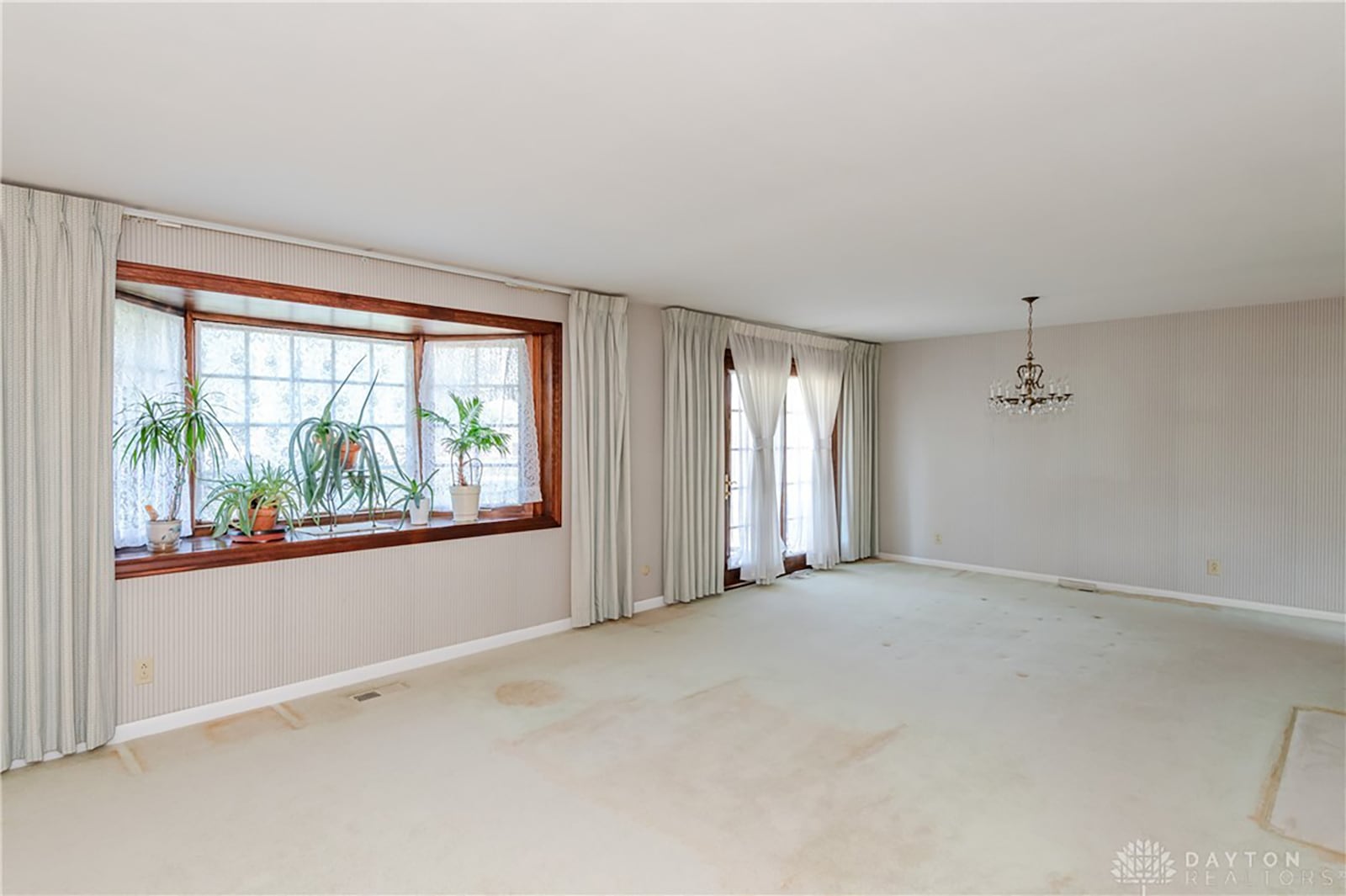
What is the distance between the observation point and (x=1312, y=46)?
1923 mm

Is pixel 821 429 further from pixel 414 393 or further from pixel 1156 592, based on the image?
pixel 414 393

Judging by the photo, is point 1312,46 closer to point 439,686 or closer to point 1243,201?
point 1243,201

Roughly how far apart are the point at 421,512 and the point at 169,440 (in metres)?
1.46

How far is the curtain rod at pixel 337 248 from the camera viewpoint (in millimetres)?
3367

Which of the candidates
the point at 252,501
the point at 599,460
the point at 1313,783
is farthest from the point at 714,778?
the point at 252,501

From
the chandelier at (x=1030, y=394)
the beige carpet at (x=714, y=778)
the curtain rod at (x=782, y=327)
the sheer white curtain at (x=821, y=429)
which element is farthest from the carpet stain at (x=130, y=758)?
the chandelier at (x=1030, y=394)

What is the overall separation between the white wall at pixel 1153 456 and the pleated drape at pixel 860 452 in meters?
0.34

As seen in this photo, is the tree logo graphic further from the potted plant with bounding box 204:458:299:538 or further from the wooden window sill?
the potted plant with bounding box 204:458:299:538

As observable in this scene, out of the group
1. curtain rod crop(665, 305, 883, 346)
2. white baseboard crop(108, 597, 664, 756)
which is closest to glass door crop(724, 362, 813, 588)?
curtain rod crop(665, 305, 883, 346)

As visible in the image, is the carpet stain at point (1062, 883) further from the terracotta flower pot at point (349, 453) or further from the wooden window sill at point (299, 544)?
the terracotta flower pot at point (349, 453)

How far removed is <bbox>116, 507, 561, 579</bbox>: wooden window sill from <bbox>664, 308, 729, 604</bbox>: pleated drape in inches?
46.9

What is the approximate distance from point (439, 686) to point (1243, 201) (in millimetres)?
4574

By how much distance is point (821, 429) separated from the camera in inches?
287

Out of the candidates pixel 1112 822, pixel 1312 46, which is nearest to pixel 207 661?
pixel 1112 822
